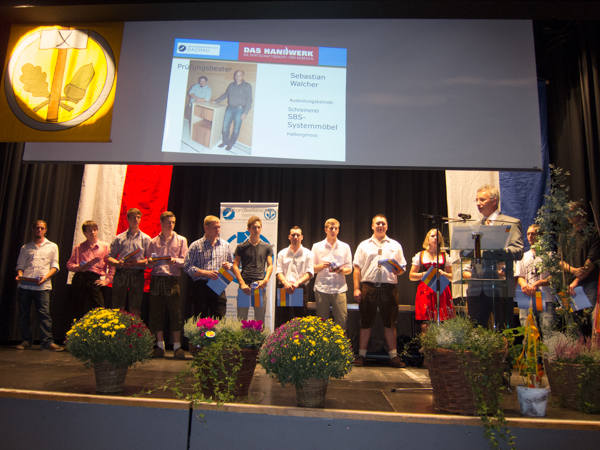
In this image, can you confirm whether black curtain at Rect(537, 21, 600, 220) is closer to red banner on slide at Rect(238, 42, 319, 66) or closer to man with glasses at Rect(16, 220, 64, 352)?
red banner on slide at Rect(238, 42, 319, 66)

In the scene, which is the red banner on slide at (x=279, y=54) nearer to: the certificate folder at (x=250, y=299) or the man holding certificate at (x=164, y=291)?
the man holding certificate at (x=164, y=291)

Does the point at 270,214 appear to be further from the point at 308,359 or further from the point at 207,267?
the point at 308,359

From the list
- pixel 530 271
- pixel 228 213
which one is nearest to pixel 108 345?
pixel 228 213

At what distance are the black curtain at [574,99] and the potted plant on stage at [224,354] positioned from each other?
137 inches

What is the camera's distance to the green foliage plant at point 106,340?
7.68 ft

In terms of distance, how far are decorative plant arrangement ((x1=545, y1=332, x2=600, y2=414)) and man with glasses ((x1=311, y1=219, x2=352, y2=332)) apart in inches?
81.8

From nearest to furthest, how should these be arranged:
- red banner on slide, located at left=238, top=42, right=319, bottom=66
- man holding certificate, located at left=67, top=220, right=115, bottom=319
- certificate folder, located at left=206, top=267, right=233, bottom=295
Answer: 1. red banner on slide, located at left=238, top=42, right=319, bottom=66
2. certificate folder, located at left=206, top=267, right=233, bottom=295
3. man holding certificate, located at left=67, top=220, right=115, bottom=319

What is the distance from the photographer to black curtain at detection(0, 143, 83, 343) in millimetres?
5270

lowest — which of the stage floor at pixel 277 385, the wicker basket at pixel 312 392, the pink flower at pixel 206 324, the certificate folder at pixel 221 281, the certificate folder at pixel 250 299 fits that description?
the stage floor at pixel 277 385

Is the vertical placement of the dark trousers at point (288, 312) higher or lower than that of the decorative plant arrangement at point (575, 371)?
higher

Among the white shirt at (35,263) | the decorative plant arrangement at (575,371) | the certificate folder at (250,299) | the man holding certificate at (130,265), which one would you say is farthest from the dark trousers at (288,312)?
the white shirt at (35,263)

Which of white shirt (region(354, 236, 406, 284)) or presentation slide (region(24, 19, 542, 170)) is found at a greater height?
presentation slide (region(24, 19, 542, 170))

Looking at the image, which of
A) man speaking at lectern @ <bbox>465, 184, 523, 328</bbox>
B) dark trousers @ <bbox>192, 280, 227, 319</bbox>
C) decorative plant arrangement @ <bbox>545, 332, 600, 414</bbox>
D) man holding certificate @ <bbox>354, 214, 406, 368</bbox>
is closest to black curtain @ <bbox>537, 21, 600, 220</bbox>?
man speaking at lectern @ <bbox>465, 184, 523, 328</bbox>

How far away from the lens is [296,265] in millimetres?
4465
